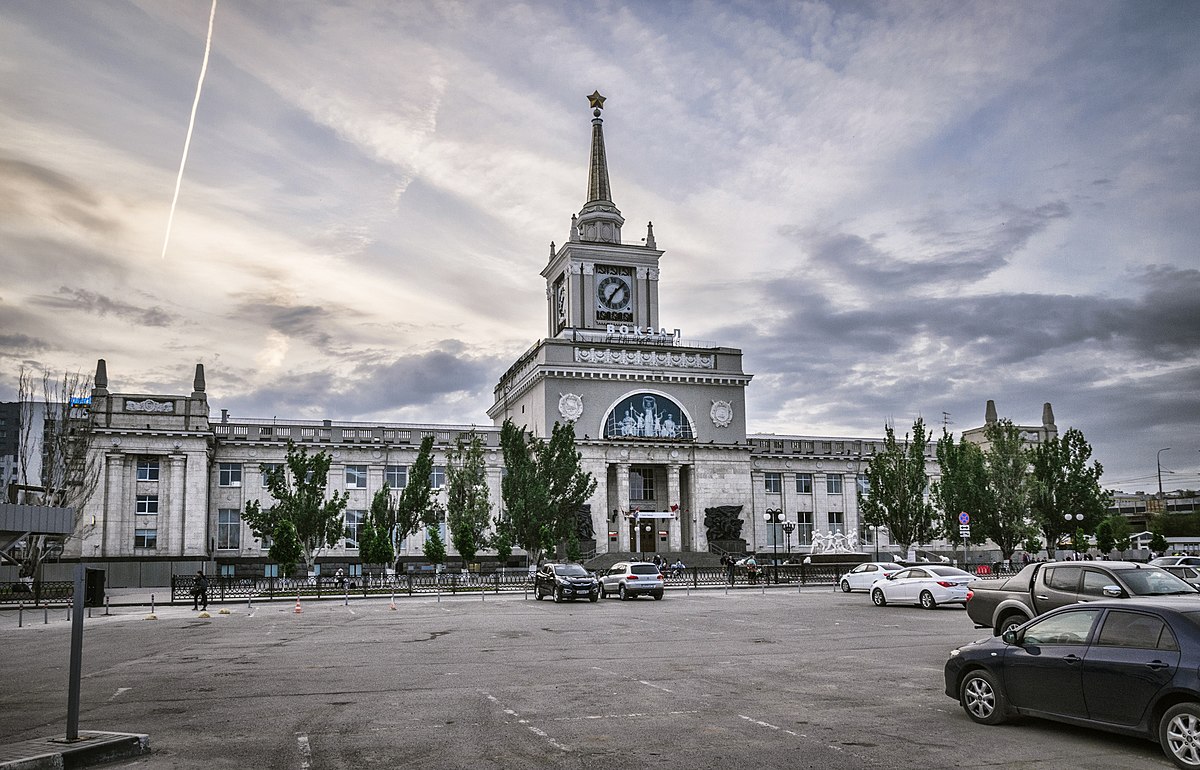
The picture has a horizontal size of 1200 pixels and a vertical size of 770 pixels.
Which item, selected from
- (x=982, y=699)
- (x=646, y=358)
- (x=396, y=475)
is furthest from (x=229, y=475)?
(x=982, y=699)

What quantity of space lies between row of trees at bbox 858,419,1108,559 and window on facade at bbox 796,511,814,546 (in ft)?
59.2

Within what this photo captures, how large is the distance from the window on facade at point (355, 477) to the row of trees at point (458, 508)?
1140cm

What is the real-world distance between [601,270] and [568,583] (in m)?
48.2

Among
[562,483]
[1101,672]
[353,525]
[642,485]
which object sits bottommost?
[1101,672]

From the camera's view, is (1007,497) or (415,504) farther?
(1007,497)

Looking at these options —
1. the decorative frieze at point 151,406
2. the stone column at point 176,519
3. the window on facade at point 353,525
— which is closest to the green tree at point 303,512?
the stone column at point 176,519

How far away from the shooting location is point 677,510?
230 feet

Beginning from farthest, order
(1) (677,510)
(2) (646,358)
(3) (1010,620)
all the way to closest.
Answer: (2) (646,358) < (1) (677,510) < (3) (1010,620)

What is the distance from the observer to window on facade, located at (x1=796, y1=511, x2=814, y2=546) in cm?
7719

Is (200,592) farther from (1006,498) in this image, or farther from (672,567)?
(1006,498)

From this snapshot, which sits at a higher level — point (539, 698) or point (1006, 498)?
point (1006, 498)

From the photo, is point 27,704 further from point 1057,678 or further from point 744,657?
point 1057,678

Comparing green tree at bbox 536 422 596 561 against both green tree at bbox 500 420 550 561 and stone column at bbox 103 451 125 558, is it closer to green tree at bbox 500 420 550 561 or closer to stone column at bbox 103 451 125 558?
green tree at bbox 500 420 550 561

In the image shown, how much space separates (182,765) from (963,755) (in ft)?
26.7
